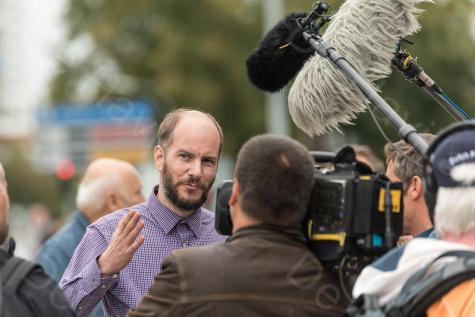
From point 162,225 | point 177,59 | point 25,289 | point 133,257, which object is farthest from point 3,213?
point 177,59

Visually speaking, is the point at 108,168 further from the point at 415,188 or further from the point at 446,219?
the point at 446,219

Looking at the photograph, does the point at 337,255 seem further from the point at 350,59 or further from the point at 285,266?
the point at 350,59

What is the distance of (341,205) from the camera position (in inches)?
152

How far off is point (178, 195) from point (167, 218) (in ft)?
0.39

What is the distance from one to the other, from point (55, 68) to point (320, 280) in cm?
3167

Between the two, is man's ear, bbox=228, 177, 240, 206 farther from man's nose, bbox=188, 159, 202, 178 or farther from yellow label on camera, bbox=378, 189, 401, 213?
man's nose, bbox=188, 159, 202, 178

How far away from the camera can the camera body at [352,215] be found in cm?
384

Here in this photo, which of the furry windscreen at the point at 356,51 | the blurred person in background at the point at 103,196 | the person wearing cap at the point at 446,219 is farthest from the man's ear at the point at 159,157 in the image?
the blurred person in background at the point at 103,196

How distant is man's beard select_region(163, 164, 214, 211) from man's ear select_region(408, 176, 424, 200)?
39.6 inches

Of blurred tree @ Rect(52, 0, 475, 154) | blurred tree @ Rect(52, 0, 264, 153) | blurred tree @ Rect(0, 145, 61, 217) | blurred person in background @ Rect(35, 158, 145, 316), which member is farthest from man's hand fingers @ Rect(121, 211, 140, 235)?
blurred tree @ Rect(0, 145, 61, 217)

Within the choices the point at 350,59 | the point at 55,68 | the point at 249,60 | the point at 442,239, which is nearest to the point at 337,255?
the point at 442,239

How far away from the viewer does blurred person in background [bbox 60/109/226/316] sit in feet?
16.2

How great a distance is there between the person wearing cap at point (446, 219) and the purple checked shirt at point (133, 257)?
156 cm

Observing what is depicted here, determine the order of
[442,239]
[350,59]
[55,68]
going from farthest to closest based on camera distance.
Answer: [55,68]
[350,59]
[442,239]
